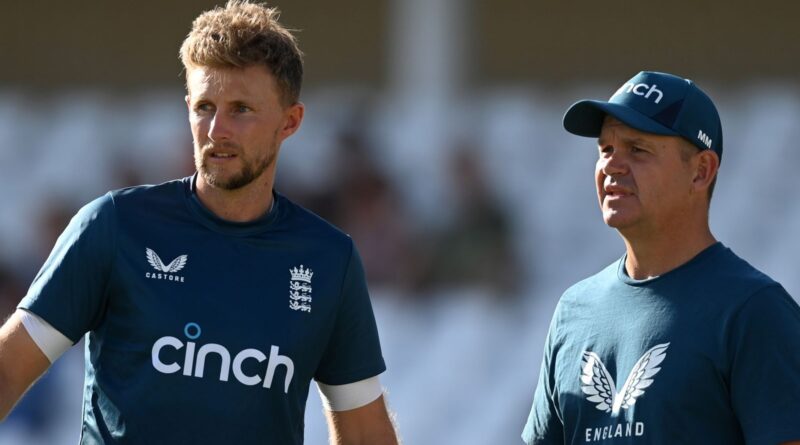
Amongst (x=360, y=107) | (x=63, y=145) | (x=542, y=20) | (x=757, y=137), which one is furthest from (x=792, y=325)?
→ (x=542, y=20)

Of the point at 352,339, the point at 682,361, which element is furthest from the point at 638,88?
the point at 352,339

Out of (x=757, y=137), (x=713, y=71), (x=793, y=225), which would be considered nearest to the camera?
(x=793, y=225)

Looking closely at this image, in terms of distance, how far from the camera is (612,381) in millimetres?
3678

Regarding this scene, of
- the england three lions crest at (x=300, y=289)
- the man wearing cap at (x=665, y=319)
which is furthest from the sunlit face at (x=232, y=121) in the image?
the man wearing cap at (x=665, y=319)

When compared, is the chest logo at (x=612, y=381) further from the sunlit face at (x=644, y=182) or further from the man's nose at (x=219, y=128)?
the man's nose at (x=219, y=128)

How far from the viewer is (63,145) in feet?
33.9

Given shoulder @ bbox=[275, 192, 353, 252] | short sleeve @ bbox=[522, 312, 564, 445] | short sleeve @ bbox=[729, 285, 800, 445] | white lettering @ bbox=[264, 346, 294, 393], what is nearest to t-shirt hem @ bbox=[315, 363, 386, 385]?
white lettering @ bbox=[264, 346, 294, 393]

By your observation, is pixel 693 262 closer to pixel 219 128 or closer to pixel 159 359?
pixel 219 128

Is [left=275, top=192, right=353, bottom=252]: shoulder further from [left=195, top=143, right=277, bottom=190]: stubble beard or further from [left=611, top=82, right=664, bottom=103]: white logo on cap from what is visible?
[left=611, top=82, right=664, bottom=103]: white logo on cap

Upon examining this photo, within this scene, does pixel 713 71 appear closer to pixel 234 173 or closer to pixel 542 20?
pixel 542 20

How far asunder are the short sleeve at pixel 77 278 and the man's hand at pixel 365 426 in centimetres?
71

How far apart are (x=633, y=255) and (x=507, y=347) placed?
4439 millimetres

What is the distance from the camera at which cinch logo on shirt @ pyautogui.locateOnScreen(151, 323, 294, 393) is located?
11.8 ft

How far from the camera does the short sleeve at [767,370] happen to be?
3.40 metres
